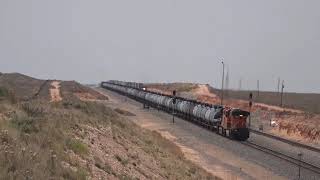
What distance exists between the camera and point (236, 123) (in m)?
51.5

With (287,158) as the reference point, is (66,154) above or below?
above

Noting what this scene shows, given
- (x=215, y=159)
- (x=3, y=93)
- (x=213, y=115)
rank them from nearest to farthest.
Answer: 1. (x=3, y=93)
2. (x=215, y=159)
3. (x=213, y=115)

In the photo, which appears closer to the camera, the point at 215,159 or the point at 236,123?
the point at 215,159

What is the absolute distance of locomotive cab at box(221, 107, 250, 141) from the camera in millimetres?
51031

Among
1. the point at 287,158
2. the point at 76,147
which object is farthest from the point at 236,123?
the point at 76,147

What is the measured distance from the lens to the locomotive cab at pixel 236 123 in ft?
167

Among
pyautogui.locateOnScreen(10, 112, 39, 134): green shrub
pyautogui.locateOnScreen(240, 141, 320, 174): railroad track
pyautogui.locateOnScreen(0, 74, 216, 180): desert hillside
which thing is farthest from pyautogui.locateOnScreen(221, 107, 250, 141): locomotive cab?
pyautogui.locateOnScreen(10, 112, 39, 134): green shrub

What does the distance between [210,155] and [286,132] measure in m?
23.1

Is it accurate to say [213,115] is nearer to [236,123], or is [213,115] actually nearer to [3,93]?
[236,123]

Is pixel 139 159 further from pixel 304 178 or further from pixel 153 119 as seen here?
pixel 153 119

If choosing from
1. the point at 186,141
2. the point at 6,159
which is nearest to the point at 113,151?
the point at 6,159

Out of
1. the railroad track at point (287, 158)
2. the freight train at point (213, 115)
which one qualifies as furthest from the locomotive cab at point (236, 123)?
the railroad track at point (287, 158)

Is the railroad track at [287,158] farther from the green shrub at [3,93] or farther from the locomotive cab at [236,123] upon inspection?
the green shrub at [3,93]

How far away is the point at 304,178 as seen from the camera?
101ft
